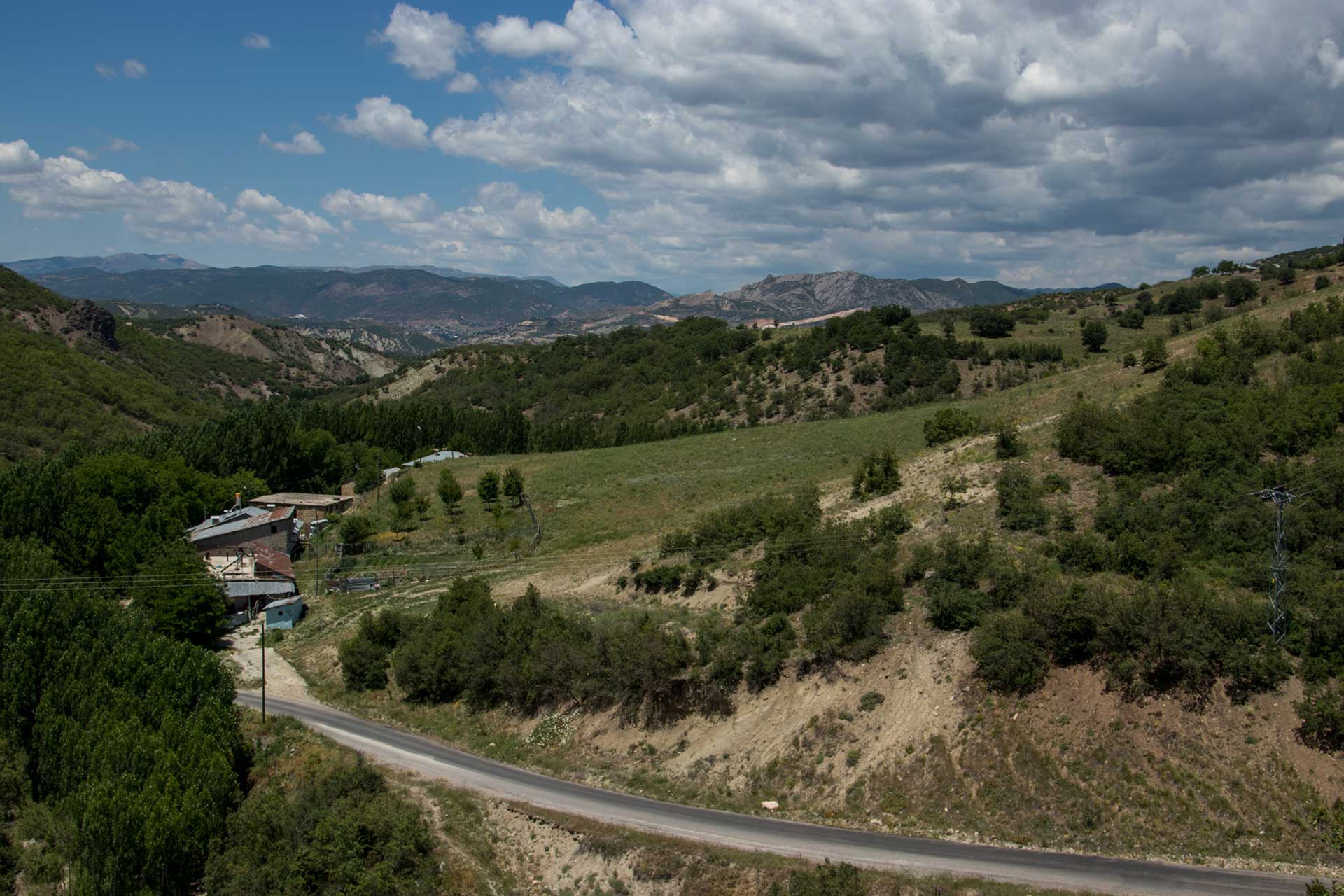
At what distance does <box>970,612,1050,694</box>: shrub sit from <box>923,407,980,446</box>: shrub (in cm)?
2467

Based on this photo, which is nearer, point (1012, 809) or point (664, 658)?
point (1012, 809)

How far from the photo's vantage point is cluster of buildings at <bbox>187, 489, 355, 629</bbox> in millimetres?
53625

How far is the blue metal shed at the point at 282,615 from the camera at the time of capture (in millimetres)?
50969

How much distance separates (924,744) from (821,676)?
4.82m

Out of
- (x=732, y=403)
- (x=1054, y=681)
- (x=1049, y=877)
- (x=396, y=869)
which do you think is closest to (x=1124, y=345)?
(x=732, y=403)

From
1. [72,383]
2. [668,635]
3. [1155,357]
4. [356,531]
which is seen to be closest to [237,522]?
[356,531]

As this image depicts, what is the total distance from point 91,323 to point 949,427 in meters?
179

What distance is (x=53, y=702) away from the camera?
33.6 metres

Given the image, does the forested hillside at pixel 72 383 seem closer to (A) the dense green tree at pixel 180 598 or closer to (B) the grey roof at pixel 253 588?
(B) the grey roof at pixel 253 588

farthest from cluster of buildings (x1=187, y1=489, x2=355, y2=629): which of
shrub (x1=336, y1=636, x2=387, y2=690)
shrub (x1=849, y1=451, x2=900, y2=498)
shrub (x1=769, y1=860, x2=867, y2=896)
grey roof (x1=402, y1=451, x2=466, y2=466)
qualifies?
shrub (x1=769, y1=860, x2=867, y2=896)

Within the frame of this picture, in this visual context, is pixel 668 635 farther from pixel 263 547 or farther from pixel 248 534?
pixel 248 534

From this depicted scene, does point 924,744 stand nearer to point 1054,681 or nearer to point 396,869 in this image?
point 1054,681

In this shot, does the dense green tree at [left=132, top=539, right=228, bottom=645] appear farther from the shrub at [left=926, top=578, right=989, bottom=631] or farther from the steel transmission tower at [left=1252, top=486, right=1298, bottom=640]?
the steel transmission tower at [left=1252, top=486, right=1298, bottom=640]

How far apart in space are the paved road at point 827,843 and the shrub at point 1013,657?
5.44 m
